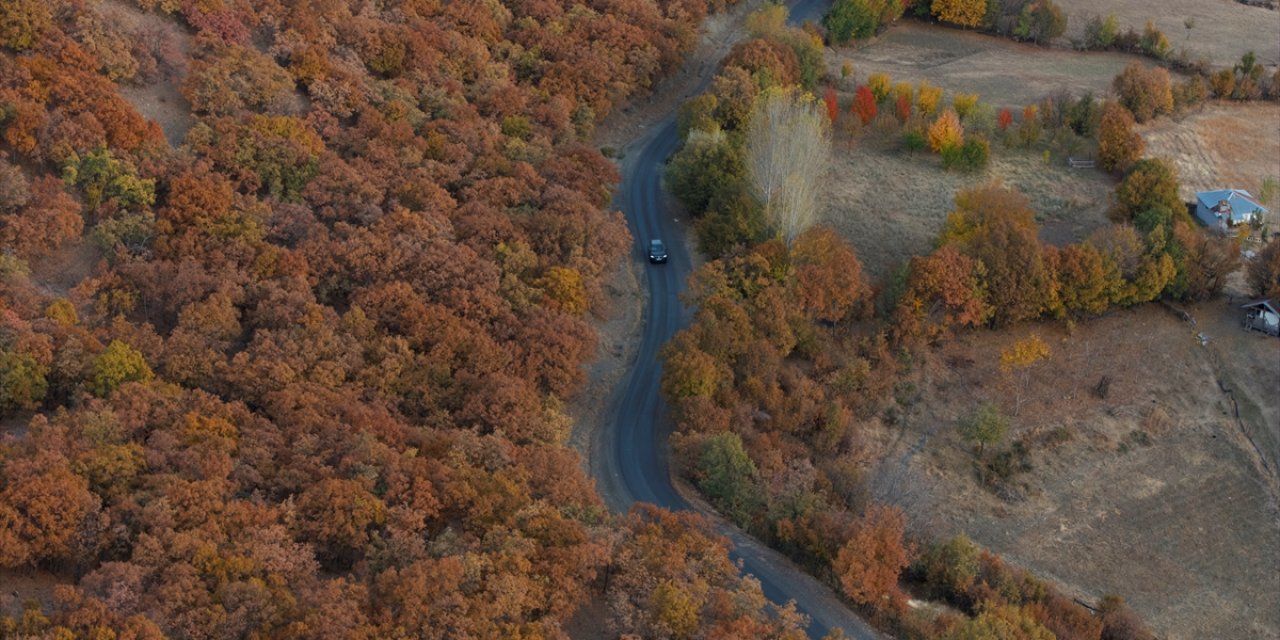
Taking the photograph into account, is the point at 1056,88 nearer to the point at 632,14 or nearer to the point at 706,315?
the point at 632,14

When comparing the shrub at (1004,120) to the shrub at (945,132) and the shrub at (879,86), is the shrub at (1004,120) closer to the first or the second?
the shrub at (945,132)

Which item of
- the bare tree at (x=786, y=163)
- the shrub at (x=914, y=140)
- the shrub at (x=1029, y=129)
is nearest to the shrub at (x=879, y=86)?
the shrub at (x=914, y=140)

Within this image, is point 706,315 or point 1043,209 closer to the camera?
point 706,315

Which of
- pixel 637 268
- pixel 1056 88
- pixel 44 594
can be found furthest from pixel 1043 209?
pixel 44 594

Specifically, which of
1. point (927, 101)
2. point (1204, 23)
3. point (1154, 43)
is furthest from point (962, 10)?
point (927, 101)

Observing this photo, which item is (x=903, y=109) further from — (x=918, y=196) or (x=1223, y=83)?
(x=1223, y=83)

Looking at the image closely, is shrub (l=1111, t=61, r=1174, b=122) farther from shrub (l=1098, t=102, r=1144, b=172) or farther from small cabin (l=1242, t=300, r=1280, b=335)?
small cabin (l=1242, t=300, r=1280, b=335)
